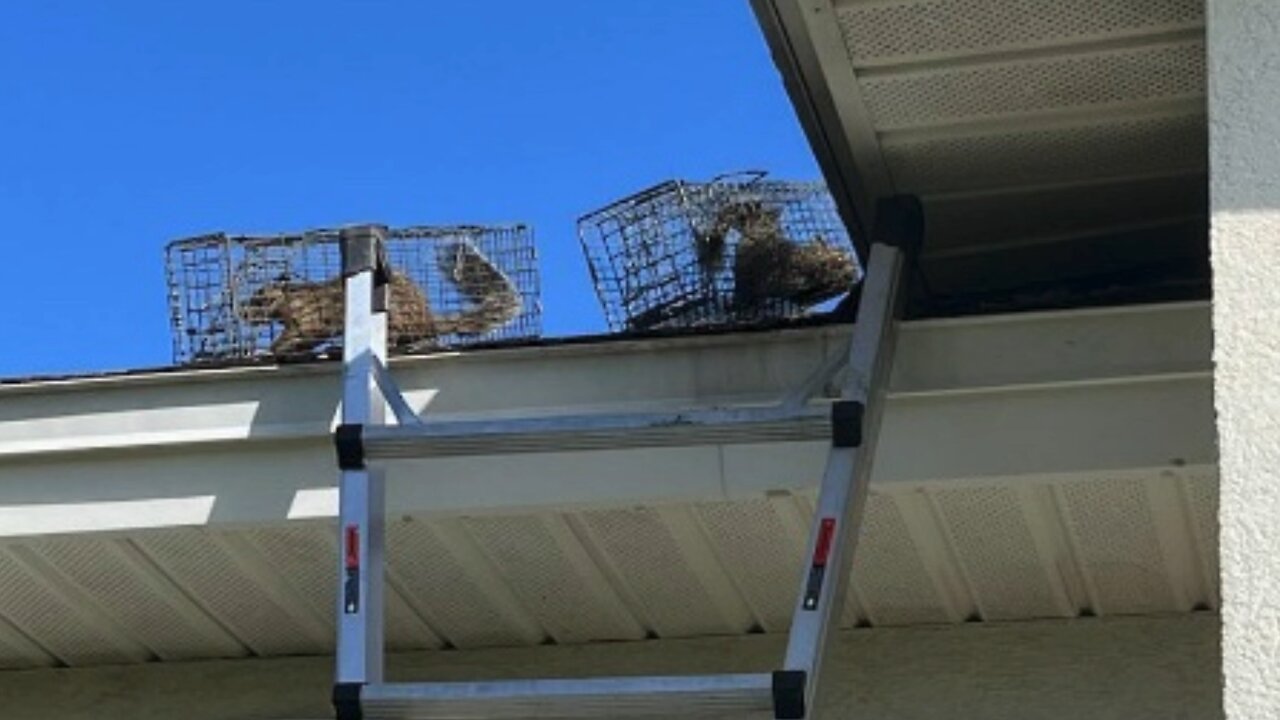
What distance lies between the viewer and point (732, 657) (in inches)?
226

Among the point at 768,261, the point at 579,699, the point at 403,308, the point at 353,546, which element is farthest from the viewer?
the point at 768,261

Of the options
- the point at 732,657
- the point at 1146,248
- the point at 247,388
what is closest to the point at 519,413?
the point at 247,388

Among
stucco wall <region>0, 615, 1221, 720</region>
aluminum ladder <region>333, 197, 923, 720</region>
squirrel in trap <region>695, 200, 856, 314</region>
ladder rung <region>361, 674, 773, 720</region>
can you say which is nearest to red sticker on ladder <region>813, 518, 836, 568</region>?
aluminum ladder <region>333, 197, 923, 720</region>

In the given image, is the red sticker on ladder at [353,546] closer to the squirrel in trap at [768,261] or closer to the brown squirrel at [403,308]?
the brown squirrel at [403,308]

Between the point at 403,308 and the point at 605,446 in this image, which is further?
the point at 403,308

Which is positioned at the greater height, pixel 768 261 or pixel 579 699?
pixel 768 261

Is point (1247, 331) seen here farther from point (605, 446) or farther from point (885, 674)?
point (885, 674)

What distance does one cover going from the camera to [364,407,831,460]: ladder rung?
4.43m

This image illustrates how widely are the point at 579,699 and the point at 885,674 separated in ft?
5.83

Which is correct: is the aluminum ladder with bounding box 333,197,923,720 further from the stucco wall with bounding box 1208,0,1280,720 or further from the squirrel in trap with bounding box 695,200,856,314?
the stucco wall with bounding box 1208,0,1280,720

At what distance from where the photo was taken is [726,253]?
5.65 meters

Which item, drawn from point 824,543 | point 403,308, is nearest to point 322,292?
point 403,308

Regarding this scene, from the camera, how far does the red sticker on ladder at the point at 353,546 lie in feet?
14.5

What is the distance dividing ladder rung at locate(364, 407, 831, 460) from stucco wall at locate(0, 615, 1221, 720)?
126 cm
